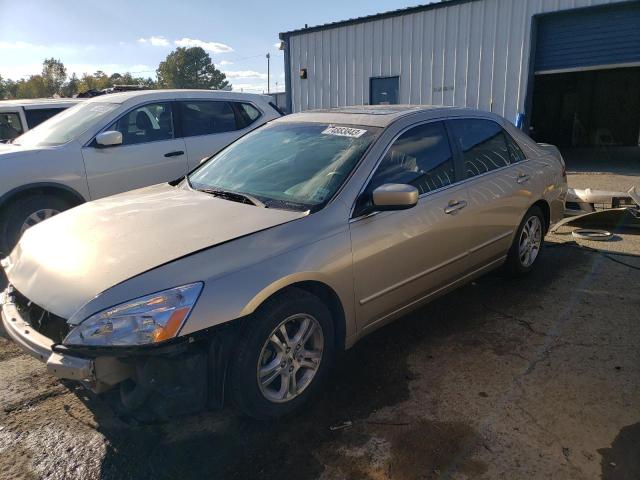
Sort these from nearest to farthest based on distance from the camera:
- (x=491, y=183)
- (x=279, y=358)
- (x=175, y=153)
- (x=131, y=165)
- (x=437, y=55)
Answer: (x=279, y=358)
(x=491, y=183)
(x=131, y=165)
(x=175, y=153)
(x=437, y=55)

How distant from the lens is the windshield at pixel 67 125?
5.56 metres

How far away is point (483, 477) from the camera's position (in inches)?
92.9

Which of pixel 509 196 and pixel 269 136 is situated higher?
pixel 269 136

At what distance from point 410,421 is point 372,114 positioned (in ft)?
7.01

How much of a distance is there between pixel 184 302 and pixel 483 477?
5.30 feet

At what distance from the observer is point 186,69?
89188 mm

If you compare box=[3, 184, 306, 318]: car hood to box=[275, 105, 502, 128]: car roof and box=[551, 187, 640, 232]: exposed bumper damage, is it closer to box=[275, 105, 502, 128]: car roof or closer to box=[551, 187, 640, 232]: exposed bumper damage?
box=[275, 105, 502, 128]: car roof

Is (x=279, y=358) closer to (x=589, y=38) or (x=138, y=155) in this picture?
(x=138, y=155)

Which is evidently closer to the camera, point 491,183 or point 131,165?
point 491,183

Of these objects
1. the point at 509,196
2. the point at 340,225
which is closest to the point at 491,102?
the point at 509,196

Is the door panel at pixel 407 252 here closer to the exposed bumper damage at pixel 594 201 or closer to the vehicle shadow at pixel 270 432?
the vehicle shadow at pixel 270 432

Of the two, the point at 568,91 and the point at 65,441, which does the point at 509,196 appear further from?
the point at 568,91

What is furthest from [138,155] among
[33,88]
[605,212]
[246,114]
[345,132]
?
[33,88]

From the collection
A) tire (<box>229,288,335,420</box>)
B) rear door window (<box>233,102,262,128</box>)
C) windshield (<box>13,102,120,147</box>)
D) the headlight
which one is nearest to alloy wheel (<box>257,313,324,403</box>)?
tire (<box>229,288,335,420</box>)
